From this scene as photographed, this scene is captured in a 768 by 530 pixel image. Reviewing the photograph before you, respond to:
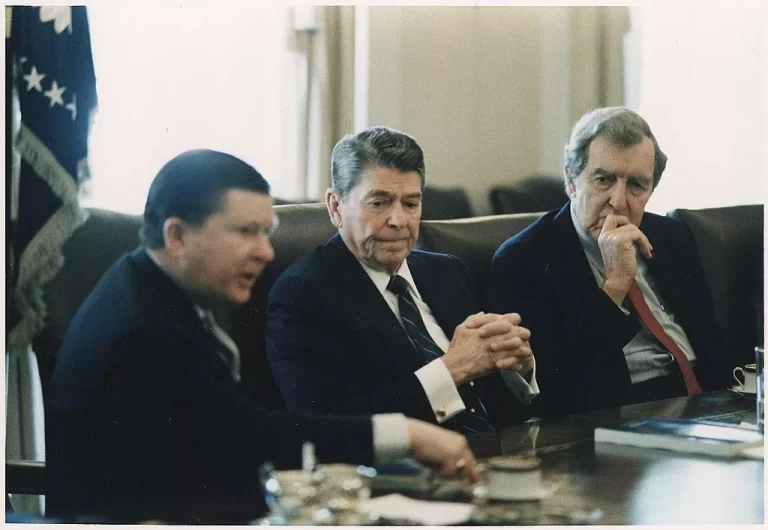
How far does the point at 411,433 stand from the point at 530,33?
1.11 m

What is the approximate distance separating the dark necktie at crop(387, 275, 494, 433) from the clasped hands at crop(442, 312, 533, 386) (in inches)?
1.6

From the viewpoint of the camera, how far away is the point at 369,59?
8.36 feet

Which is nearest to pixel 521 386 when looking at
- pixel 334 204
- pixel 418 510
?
pixel 334 204

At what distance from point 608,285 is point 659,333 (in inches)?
8.3

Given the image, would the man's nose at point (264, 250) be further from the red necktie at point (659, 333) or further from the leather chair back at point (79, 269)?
the red necktie at point (659, 333)

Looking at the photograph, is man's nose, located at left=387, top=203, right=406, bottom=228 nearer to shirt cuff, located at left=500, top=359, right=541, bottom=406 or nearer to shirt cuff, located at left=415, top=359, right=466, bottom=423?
shirt cuff, located at left=415, top=359, right=466, bottom=423

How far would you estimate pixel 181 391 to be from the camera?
2.10 metres

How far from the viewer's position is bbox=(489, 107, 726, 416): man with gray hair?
8.72 ft

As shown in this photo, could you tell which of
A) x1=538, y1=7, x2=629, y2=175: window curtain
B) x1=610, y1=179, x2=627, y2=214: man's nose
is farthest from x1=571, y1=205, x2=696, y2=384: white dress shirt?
x1=538, y1=7, x2=629, y2=175: window curtain

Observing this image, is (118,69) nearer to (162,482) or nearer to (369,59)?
(369,59)

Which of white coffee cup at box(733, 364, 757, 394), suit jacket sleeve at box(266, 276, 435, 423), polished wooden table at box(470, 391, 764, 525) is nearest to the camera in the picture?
polished wooden table at box(470, 391, 764, 525)

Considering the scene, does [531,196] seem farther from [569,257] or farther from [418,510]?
[418,510]

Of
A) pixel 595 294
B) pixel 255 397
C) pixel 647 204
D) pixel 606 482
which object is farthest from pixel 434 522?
pixel 647 204

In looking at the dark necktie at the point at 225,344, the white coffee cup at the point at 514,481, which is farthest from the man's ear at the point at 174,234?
the white coffee cup at the point at 514,481
